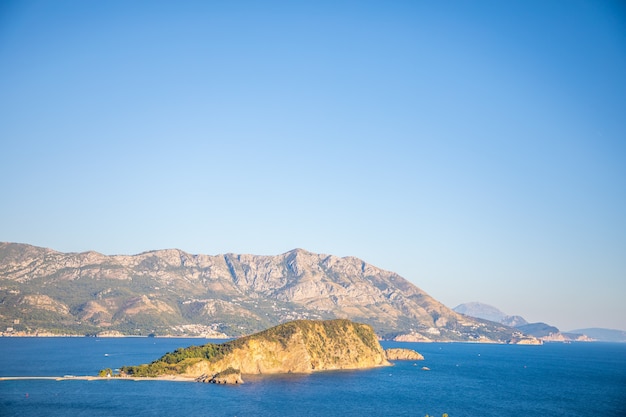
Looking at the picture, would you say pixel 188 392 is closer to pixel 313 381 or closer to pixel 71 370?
pixel 313 381

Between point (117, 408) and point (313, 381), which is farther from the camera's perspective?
point (313, 381)

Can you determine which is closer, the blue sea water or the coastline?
the blue sea water

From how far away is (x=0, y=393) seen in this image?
145875 millimetres

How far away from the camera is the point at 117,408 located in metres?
133

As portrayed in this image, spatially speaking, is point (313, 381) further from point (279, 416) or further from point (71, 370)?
A: point (71, 370)

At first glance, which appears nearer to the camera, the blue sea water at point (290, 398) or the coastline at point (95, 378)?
the blue sea water at point (290, 398)

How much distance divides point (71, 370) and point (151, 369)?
3535cm

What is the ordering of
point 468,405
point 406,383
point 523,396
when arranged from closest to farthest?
point 468,405, point 523,396, point 406,383

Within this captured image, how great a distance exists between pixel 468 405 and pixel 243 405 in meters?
65.2

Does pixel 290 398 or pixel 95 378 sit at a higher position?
pixel 290 398

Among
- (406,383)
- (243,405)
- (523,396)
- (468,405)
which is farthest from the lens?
(406,383)

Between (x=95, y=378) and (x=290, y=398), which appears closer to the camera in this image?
(x=290, y=398)

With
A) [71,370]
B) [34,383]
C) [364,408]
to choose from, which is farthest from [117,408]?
[71,370]

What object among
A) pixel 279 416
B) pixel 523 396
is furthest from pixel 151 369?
pixel 523 396
